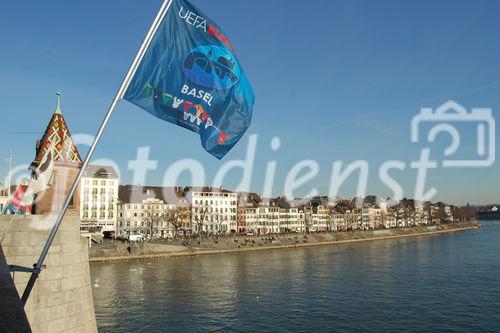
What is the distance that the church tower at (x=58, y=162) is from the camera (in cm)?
1252

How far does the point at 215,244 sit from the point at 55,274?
74.8 metres

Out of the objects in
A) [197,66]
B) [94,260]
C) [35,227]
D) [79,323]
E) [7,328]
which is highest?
[197,66]

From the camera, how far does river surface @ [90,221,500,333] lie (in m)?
29.5

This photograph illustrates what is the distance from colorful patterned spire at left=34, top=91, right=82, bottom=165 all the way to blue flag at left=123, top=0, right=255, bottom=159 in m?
5.07

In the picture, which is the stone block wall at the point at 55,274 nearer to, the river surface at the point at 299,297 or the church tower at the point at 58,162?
the church tower at the point at 58,162

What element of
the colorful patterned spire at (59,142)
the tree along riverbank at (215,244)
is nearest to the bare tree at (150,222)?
the tree along riverbank at (215,244)

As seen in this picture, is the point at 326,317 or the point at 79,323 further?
the point at 326,317

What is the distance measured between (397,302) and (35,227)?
31.5 m

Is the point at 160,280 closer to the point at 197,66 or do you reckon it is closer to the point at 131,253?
the point at 131,253

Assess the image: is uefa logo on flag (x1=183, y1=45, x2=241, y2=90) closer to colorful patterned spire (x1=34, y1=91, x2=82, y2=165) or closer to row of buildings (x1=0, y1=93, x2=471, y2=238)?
colorful patterned spire (x1=34, y1=91, x2=82, y2=165)

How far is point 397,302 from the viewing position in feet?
118

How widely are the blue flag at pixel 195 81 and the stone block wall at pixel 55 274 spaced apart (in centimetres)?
485

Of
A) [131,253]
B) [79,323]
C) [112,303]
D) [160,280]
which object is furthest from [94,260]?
[79,323]

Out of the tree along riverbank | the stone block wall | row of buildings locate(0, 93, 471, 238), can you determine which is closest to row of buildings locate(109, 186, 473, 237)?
row of buildings locate(0, 93, 471, 238)
